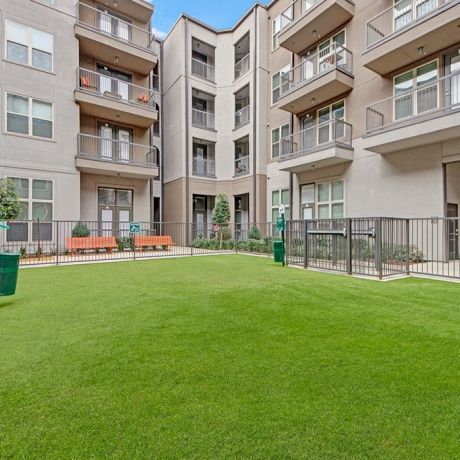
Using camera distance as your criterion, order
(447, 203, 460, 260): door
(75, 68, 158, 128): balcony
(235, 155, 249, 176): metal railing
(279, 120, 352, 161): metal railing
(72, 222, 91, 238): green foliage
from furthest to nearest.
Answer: (235, 155, 249, 176): metal railing, (75, 68, 158, 128): balcony, (72, 222, 91, 238): green foliage, (279, 120, 352, 161): metal railing, (447, 203, 460, 260): door

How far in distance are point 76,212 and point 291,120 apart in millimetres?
13512

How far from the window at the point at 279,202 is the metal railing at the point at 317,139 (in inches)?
101

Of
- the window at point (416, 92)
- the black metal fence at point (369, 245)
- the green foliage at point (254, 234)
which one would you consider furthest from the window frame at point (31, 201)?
the window at point (416, 92)

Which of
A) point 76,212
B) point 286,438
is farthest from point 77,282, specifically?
point 76,212

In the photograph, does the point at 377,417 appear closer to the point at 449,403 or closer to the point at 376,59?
the point at 449,403

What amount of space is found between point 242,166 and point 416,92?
1234 cm

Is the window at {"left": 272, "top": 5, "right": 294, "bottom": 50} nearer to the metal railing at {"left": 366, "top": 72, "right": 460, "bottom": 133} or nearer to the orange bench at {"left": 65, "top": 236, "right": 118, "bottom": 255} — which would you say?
the metal railing at {"left": 366, "top": 72, "right": 460, "bottom": 133}

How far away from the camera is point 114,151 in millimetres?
19016

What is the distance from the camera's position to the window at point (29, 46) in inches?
595

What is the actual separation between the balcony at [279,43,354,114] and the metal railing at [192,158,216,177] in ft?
24.6

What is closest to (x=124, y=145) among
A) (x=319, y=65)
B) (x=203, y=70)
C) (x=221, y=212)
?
(x=221, y=212)

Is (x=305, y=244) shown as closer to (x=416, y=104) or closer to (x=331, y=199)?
(x=331, y=199)

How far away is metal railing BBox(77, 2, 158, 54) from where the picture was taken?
17766 mm

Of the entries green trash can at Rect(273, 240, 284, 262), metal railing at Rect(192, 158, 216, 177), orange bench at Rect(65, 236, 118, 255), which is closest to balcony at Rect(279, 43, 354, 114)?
metal railing at Rect(192, 158, 216, 177)
